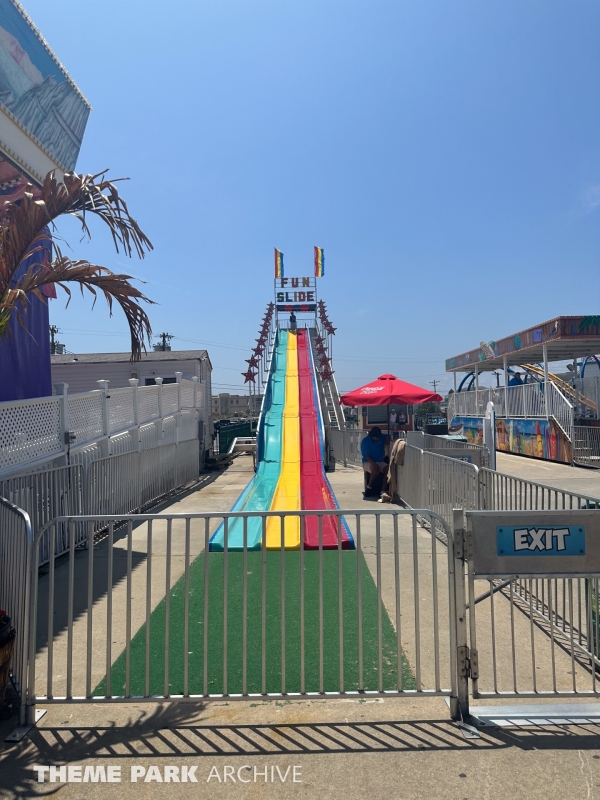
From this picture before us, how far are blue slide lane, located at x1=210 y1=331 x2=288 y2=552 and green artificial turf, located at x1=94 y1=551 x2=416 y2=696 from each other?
2.46 feet

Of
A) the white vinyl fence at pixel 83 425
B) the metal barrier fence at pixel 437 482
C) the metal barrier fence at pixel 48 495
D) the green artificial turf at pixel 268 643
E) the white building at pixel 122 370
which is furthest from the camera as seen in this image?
the white building at pixel 122 370

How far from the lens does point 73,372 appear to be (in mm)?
23891

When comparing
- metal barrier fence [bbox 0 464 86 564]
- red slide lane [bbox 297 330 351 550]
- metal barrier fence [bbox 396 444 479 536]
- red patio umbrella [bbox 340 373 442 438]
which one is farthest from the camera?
red patio umbrella [bbox 340 373 442 438]

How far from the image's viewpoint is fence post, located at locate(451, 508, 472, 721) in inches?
140

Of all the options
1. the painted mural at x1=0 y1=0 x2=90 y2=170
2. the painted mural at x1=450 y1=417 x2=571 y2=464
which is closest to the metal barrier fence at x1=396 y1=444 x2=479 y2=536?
the painted mural at x1=0 y1=0 x2=90 y2=170

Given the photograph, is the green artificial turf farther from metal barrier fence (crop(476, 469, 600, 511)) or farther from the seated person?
the seated person

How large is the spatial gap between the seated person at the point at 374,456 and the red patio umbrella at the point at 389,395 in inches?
28.2

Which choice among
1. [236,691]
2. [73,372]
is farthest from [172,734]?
[73,372]

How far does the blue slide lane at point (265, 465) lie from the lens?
26.9 ft

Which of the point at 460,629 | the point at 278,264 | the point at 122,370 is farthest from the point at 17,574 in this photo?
the point at 278,264

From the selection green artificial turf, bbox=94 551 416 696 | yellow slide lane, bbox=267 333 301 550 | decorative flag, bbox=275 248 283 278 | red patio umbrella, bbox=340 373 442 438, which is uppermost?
decorative flag, bbox=275 248 283 278

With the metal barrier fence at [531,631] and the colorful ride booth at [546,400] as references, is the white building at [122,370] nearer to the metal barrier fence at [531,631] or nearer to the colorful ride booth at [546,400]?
the colorful ride booth at [546,400]

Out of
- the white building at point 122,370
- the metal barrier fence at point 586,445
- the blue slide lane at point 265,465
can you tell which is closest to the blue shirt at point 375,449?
the blue slide lane at point 265,465

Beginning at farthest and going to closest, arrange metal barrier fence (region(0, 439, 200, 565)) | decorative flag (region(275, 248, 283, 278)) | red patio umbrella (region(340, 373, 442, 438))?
decorative flag (region(275, 248, 283, 278)) < red patio umbrella (region(340, 373, 442, 438)) < metal barrier fence (region(0, 439, 200, 565))
